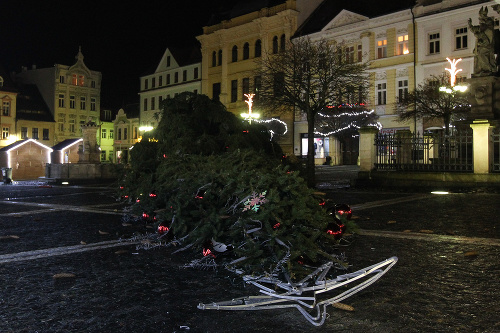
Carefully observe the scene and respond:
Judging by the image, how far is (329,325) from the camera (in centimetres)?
322

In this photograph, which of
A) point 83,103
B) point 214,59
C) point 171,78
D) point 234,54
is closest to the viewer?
point 234,54

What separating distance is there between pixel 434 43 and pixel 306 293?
31963mm

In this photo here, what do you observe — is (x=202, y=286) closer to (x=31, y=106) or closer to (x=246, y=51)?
(x=246, y=51)

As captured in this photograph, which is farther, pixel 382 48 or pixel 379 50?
pixel 379 50

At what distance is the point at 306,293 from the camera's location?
3.95 m

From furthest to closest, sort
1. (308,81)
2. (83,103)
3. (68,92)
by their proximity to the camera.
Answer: (83,103)
(68,92)
(308,81)

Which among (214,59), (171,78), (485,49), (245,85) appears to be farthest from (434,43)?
(171,78)

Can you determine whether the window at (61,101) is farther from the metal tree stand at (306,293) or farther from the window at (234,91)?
the metal tree stand at (306,293)

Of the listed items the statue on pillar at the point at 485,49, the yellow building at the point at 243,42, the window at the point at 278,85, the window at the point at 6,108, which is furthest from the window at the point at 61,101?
the statue on pillar at the point at 485,49

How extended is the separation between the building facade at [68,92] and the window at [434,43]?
146 feet

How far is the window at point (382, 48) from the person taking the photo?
34500mm

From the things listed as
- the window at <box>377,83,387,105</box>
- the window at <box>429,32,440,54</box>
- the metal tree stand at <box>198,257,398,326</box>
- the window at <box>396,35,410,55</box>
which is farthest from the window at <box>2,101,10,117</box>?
the metal tree stand at <box>198,257,398,326</box>

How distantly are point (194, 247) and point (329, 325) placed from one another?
2.76 m

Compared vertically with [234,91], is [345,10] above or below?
above
